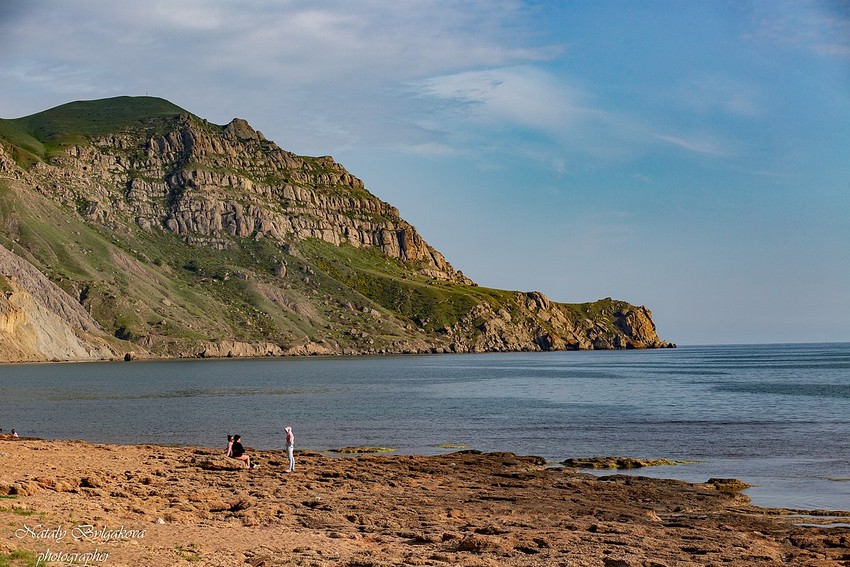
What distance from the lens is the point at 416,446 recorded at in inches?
2064

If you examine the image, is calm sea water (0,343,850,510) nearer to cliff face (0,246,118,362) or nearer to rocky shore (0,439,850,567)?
rocky shore (0,439,850,567)

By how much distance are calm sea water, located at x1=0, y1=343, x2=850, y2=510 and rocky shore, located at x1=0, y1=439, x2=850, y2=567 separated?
6255 millimetres

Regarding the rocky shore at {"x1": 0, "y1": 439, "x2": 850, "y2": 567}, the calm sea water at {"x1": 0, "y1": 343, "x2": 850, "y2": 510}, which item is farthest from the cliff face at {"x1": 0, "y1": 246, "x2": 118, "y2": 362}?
the rocky shore at {"x1": 0, "y1": 439, "x2": 850, "y2": 567}

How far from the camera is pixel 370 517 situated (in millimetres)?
26406

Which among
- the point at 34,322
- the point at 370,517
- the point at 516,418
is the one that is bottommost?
the point at 516,418

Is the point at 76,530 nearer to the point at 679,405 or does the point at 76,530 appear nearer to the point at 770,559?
the point at 770,559

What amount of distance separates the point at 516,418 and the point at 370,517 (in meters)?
45.0

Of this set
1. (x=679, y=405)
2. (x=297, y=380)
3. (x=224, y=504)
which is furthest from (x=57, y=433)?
(x=297, y=380)

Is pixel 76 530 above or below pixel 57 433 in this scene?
above

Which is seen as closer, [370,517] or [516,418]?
[370,517]

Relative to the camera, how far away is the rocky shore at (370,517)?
63.8 feet

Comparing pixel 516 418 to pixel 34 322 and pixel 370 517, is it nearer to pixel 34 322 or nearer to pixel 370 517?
pixel 370 517

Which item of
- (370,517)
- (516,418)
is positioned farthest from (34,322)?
(370,517)

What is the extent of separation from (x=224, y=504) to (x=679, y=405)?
2515 inches
